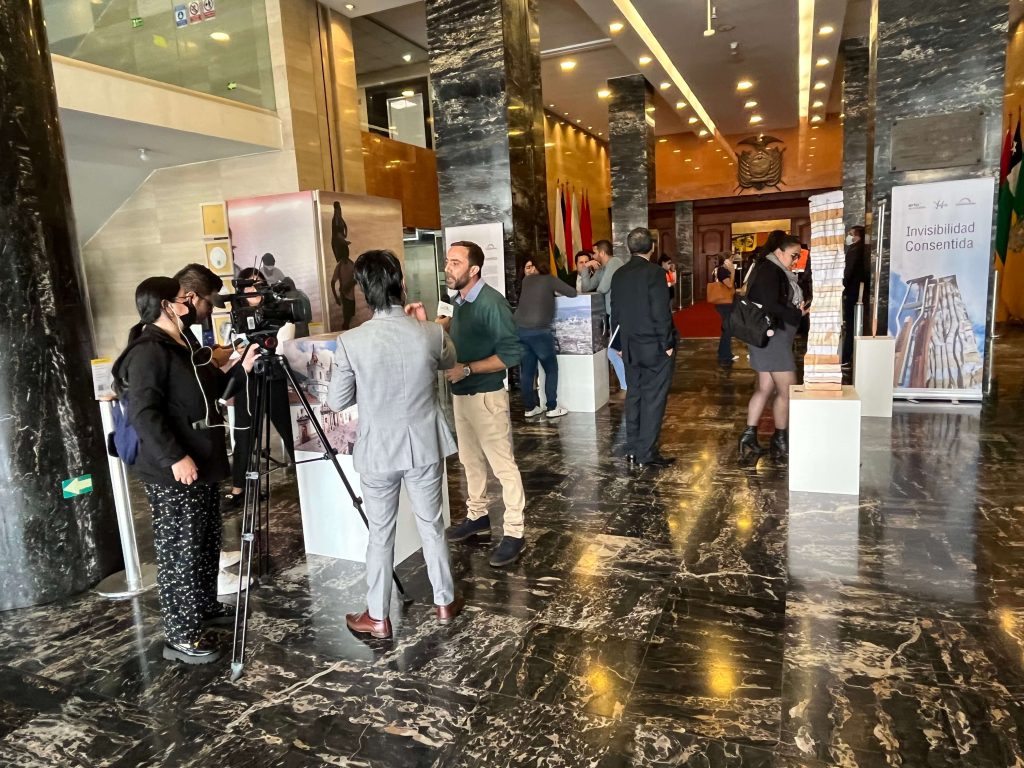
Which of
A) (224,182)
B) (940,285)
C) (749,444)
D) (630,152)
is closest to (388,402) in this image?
(749,444)

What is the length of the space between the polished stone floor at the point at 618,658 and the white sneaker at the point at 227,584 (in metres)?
0.17

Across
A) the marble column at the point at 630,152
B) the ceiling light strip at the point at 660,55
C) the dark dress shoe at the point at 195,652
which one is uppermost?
the ceiling light strip at the point at 660,55

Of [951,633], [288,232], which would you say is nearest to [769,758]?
[951,633]

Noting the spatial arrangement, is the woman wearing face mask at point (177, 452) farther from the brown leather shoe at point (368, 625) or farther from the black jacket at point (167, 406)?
the brown leather shoe at point (368, 625)

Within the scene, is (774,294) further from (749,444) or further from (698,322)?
(698,322)

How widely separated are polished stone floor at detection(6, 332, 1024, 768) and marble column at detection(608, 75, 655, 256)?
968 centimetres

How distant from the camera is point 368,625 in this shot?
2.63 m

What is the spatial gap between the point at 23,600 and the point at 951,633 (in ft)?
12.6

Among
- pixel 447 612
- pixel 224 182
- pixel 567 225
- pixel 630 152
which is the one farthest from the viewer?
pixel 567 225

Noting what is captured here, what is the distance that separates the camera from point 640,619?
8.73 feet

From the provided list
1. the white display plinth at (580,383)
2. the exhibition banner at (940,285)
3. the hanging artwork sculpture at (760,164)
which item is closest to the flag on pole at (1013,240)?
the exhibition banner at (940,285)

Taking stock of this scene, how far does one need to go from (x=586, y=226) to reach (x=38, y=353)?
1527 cm

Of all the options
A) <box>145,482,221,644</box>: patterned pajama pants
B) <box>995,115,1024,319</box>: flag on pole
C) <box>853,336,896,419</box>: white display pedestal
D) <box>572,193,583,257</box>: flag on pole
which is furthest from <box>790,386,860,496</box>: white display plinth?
<box>572,193,583,257</box>: flag on pole

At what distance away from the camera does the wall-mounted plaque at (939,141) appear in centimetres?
602
